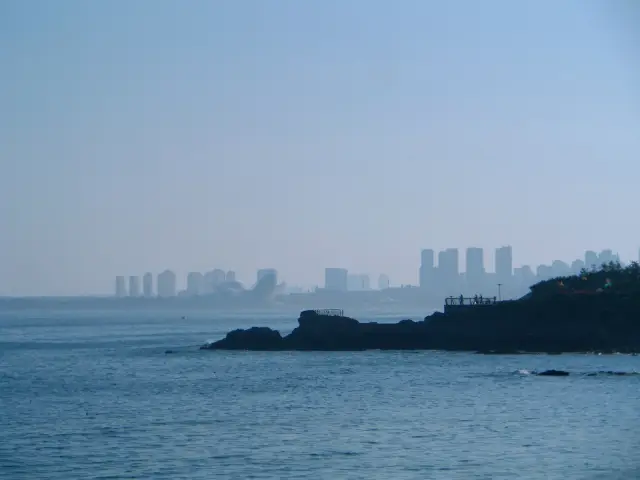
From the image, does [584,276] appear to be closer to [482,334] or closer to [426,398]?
[482,334]

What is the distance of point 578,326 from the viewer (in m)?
65.8

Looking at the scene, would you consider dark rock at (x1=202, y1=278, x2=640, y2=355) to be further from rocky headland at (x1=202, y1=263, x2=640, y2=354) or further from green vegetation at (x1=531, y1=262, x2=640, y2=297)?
green vegetation at (x1=531, y1=262, x2=640, y2=297)

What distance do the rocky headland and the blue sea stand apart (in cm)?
393

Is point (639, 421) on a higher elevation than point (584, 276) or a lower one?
lower

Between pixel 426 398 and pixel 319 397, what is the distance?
428 cm

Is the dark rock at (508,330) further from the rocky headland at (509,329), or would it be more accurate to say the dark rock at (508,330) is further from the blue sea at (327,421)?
the blue sea at (327,421)

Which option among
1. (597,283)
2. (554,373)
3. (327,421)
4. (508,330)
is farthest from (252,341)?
(327,421)

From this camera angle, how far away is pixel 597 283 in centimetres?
8025

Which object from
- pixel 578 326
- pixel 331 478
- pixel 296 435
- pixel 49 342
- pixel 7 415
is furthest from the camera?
pixel 49 342

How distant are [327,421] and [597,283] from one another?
49.3 m

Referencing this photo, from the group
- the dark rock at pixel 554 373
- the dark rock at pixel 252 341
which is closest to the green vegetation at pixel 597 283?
the dark rock at pixel 252 341

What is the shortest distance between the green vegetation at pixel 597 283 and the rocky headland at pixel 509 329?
5.1 inches

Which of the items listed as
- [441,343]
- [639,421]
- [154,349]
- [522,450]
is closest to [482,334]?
[441,343]

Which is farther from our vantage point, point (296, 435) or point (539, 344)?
point (539, 344)
